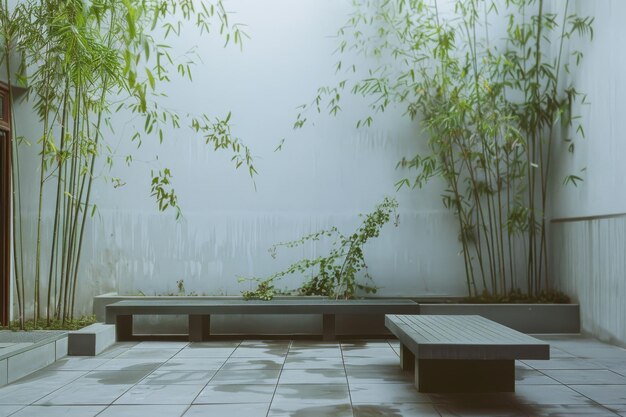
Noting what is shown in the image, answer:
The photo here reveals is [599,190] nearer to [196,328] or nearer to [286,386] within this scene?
[286,386]

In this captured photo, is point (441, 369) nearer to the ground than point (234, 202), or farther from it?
nearer to the ground

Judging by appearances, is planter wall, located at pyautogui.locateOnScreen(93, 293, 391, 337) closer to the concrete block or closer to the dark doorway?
the dark doorway

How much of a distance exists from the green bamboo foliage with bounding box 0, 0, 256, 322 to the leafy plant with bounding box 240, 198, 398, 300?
0.93 m

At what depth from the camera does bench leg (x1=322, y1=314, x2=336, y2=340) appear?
5.55m

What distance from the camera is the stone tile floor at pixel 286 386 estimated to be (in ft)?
10.5

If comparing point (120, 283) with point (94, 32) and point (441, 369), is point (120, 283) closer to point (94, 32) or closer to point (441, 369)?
point (94, 32)

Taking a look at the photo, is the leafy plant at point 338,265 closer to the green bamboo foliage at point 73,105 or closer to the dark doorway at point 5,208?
the green bamboo foliage at point 73,105

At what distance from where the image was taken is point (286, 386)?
3.73 m

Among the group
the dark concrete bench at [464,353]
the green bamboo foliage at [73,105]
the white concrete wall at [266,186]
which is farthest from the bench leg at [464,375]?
the white concrete wall at [266,186]

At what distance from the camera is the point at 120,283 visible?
250 inches

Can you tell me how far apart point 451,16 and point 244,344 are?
337 cm

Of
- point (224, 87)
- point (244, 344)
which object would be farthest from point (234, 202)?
point (244, 344)

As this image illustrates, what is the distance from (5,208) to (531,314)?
434cm

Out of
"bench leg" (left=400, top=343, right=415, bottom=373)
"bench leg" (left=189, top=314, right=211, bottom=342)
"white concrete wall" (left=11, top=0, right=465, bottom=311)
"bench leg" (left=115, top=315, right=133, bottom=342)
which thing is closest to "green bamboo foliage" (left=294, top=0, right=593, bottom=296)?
"white concrete wall" (left=11, top=0, right=465, bottom=311)
